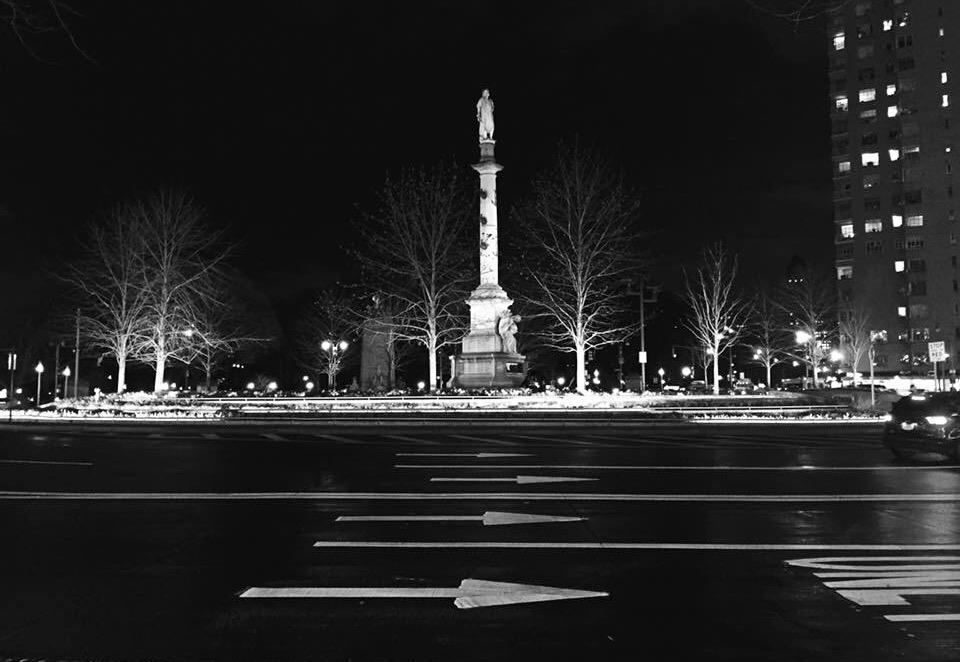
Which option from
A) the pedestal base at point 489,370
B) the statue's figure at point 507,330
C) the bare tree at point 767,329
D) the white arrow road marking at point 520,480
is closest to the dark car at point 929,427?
the white arrow road marking at point 520,480

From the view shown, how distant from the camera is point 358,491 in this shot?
13438 mm

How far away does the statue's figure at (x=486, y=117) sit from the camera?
42.8m

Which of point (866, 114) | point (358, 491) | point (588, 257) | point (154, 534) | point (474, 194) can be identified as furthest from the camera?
point (866, 114)

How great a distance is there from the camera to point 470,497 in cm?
1276

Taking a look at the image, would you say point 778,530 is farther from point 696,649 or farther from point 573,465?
point 573,465

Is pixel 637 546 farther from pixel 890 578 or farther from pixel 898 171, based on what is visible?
pixel 898 171

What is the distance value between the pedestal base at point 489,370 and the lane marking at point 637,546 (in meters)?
30.3

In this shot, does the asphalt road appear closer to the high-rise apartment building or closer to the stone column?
the stone column

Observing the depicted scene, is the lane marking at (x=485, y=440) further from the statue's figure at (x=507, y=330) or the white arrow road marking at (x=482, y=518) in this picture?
the statue's figure at (x=507, y=330)

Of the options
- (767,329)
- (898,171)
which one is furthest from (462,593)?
(898,171)

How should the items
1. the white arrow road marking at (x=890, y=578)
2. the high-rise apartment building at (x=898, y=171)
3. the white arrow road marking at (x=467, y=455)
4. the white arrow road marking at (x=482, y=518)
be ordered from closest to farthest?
1. the white arrow road marking at (x=890, y=578)
2. the white arrow road marking at (x=482, y=518)
3. the white arrow road marking at (x=467, y=455)
4. the high-rise apartment building at (x=898, y=171)

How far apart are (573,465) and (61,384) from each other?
206 ft

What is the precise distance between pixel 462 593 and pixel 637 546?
2749 mm

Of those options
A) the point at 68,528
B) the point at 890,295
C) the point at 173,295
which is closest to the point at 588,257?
the point at 173,295
